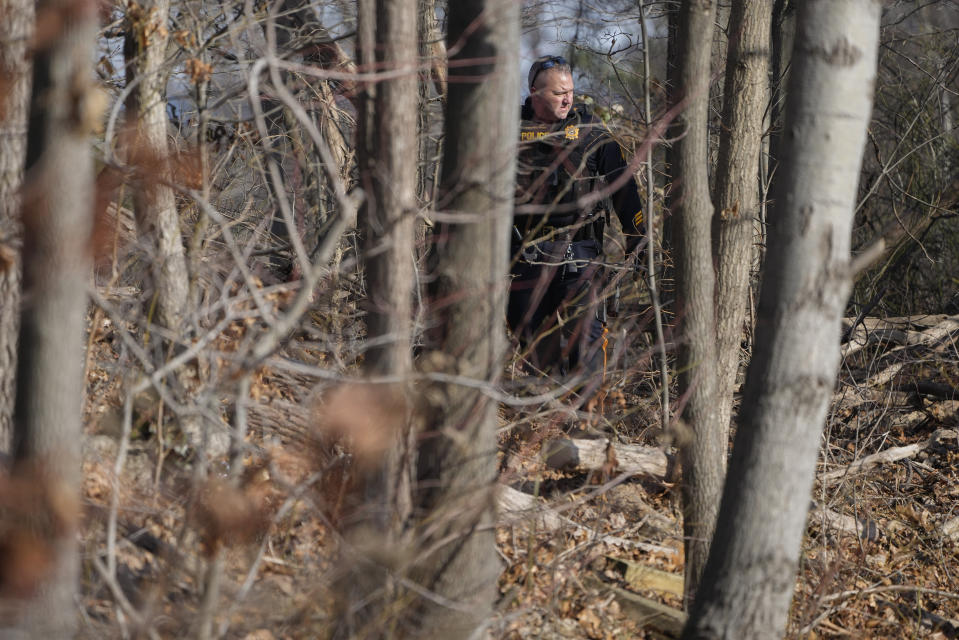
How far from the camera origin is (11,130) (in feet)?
10.1

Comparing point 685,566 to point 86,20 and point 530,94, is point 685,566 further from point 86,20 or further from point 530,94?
point 86,20

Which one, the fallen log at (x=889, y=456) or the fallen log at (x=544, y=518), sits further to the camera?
the fallen log at (x=889, y=456)

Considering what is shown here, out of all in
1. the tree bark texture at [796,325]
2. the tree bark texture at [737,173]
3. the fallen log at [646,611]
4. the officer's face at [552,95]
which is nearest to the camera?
the tree bark texture at [796,325]

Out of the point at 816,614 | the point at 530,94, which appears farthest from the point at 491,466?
the point at 530,94

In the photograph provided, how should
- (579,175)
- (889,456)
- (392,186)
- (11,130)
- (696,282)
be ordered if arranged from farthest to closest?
(889,456) < (579,175) < (696,282) < (11,130) < (392,186)

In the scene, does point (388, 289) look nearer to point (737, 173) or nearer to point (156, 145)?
point (156, 145)

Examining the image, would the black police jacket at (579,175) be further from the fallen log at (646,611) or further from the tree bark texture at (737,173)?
the fallen log at (646,611)

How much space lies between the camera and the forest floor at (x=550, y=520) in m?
2.74

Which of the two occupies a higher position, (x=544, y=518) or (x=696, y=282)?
(x=696, y=282)

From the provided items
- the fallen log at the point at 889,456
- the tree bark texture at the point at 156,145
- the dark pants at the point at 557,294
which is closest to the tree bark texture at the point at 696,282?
the dark pants at the point at 557,294

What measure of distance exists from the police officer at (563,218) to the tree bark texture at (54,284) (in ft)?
9.32

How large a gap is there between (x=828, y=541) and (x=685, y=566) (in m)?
1.23

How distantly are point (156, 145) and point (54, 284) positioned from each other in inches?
75.3

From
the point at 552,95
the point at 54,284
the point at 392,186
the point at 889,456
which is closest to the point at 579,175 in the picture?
the point at 552,95
